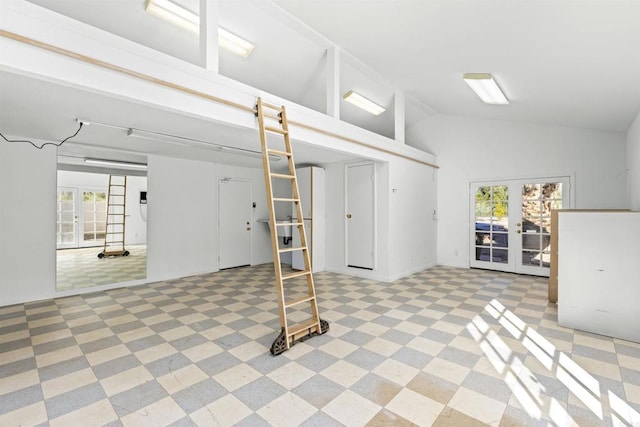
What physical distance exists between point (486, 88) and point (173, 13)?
14.7 feet

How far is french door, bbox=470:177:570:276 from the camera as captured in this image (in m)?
6.09

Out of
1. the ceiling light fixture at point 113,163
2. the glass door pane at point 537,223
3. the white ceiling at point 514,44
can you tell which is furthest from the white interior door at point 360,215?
the ceiling light fixture at point 113,163

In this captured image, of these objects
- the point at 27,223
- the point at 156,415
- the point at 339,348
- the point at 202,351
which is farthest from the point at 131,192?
the point at 339,348

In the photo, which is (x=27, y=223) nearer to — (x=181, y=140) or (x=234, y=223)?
(x=181, y=140)

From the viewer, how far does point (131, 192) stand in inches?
268

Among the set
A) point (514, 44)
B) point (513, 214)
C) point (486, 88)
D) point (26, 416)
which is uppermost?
point (486, 88)

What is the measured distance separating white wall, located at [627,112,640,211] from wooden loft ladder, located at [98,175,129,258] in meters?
9.27

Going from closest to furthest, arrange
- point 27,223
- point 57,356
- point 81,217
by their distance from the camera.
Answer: point 57,356
point 27,223
point 81,217

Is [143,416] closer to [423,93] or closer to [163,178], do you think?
[163,178]

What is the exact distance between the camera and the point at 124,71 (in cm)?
238

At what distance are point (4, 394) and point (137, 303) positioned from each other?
7.49ft

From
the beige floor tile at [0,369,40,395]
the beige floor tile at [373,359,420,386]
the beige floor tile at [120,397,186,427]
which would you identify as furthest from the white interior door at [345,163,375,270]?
the beige floor tile at [0,369,40,395]

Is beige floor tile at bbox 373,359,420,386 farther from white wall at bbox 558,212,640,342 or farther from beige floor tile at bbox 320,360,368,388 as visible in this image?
white wall at bbox 558,212,640,342

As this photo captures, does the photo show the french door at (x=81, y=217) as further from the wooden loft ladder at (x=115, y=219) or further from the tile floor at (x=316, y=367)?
the tile floor at (x=316, y=367)
